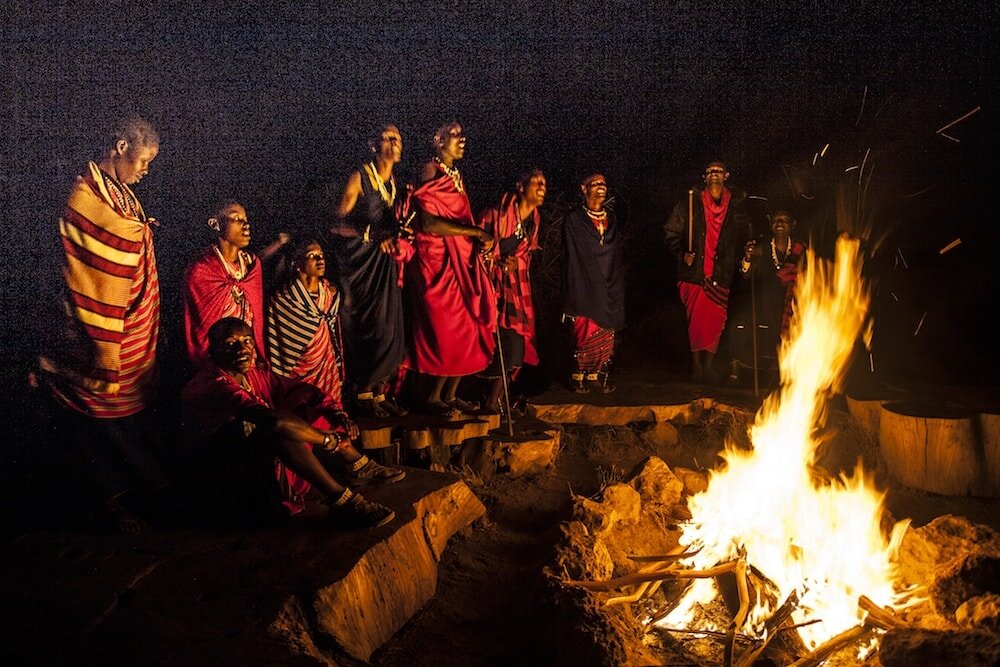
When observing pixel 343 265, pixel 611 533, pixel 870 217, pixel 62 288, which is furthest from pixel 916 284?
pixel 62 288

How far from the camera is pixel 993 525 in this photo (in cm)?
459

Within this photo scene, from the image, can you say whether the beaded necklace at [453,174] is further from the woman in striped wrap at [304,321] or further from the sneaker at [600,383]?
the sneaker at [600,383]

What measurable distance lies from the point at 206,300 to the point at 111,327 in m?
0.56

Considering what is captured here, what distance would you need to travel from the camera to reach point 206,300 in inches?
159

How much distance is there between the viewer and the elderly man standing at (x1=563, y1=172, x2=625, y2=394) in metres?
6.49

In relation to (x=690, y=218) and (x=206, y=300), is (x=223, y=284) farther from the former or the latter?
(x=690, y=218)

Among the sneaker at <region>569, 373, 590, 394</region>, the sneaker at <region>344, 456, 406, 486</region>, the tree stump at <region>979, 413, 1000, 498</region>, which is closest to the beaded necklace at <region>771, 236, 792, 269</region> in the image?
the sneaker at <region>569, 373, 590, 394</region>

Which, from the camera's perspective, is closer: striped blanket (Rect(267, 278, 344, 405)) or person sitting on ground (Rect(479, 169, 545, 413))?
striped blanket (Rect(267, 278, 344, 405))

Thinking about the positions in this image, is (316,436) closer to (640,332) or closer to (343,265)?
(343,265)

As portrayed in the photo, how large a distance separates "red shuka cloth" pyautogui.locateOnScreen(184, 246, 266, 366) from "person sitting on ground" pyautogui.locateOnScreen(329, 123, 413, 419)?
1027 millimetres

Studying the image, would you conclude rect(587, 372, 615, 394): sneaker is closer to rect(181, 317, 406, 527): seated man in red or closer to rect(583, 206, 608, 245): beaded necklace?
rect(583, 206, 608, 245): beaded necklace

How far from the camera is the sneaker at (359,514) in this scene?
12.1 ft

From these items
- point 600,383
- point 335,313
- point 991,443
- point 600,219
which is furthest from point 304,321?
point 991,443

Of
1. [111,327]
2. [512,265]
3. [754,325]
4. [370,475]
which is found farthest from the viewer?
[754,325]
